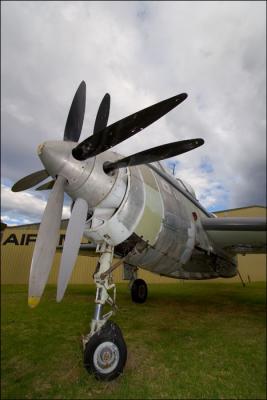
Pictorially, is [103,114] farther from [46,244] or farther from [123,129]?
[46,244]

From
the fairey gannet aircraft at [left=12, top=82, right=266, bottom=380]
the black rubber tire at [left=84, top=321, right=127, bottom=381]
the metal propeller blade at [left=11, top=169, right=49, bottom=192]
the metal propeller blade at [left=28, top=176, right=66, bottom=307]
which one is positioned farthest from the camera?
the metal propeller blade at [left=11, top=169, right=49, bottom=192]

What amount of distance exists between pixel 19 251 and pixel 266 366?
22249 mm

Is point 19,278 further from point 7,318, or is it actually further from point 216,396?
point 216,396

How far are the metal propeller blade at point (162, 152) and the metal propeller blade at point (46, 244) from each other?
107cm

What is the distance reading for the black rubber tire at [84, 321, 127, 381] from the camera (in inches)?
150

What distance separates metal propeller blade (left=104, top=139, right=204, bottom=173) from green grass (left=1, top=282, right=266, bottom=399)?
12.1ft

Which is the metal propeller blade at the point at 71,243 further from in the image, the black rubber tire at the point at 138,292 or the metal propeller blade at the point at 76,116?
the black rubber tire at the point at 138,292

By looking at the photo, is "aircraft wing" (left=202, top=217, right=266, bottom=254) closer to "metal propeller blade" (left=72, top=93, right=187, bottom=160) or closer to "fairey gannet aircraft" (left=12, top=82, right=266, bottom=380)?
"fairey gannet aircraft" (left=12, top=82, right=266, bottom=380)

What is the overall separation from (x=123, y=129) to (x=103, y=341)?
3114 mm

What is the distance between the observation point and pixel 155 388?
14.4 ft

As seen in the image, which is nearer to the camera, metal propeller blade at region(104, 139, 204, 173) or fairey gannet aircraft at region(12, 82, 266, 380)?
fairey gannet aircraft at region(12, 82, 266, 380)

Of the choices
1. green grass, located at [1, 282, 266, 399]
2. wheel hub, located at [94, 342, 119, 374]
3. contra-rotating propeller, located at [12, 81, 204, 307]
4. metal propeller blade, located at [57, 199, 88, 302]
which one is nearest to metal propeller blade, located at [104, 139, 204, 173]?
contra-rotating propeller, located at [12, 81, 204, 307]

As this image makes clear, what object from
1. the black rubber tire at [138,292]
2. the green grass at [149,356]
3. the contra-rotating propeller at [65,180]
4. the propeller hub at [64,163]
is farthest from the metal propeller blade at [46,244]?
the black rubber tire at [138,292]

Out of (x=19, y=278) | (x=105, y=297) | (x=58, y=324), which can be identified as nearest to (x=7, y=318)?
(x=58, y=324)
